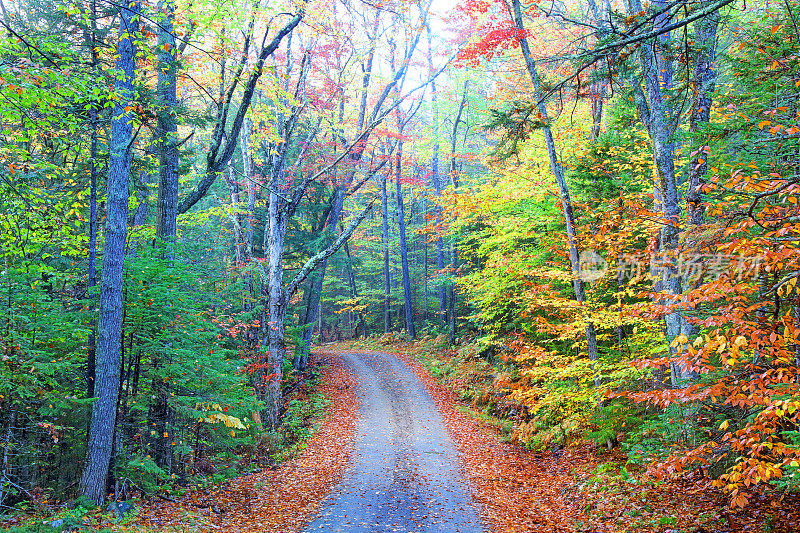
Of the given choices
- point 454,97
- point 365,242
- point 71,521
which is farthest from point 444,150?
point 71,521

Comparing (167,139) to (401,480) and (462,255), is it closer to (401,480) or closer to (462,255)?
(401,480)

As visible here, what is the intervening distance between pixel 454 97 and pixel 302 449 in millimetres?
21840

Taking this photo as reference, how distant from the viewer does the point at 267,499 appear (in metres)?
8.86

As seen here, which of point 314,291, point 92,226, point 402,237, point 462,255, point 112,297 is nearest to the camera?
point 112,297

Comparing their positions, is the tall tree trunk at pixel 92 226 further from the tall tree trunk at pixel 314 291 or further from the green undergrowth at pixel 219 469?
the tall tree trunk at pixel 314 291

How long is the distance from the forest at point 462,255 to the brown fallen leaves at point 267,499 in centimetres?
40

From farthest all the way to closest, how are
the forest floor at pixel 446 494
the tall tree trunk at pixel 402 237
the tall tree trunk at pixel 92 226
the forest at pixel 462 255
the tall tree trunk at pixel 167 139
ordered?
the tall tree trunk at pixel 402 237, the tall tree trunk at pixel 167 139, the tall tree trunk at pixel 92 226, the forest floor at pixel 446 494, the forest at pixel 462 255

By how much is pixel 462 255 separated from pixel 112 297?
1400 centimetres

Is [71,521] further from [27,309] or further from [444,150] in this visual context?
[444,150]

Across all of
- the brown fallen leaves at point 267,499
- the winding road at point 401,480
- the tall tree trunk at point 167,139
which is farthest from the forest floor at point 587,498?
the tall tree trunk at point 167,139

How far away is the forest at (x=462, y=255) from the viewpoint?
192 inches

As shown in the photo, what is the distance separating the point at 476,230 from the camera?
1900cm

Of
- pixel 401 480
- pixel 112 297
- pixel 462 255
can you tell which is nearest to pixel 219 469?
pixel 401 480

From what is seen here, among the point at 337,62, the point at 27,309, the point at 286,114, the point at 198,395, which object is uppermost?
the point at 337,62
